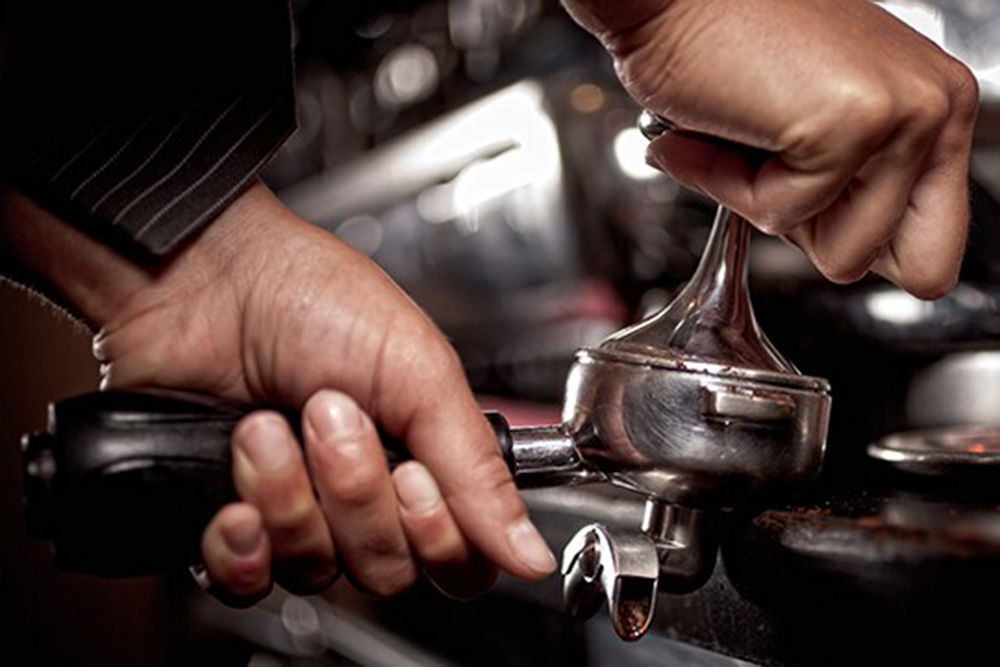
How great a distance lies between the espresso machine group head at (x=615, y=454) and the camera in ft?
1.55

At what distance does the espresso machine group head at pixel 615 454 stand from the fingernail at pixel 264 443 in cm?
1

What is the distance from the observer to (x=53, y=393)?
9.18 ft

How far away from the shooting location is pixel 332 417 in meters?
0.51

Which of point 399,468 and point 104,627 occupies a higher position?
point 399,468

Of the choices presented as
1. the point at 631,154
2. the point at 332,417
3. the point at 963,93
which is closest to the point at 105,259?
the point at 332,417

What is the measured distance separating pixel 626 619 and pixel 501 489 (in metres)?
A: 0.08

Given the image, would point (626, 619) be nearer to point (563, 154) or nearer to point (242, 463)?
point (242, 463)

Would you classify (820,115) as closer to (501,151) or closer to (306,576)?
(306,576)

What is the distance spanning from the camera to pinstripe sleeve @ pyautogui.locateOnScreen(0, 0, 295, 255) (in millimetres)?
621

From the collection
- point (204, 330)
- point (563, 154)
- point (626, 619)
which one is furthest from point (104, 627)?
point (626, 619)

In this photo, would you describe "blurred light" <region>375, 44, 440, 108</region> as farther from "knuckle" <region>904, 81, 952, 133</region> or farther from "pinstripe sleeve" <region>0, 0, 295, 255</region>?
"knuckle" <region>904, 81, 952, 133</region>

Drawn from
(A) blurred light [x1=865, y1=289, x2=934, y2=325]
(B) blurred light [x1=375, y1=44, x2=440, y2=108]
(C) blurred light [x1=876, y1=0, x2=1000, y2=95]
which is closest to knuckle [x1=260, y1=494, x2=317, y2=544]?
(A) blurred light [x1=865, y1=289, x2=934, y2=325]

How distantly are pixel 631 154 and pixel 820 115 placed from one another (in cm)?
61

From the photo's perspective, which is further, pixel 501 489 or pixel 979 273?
pixel 979 273
